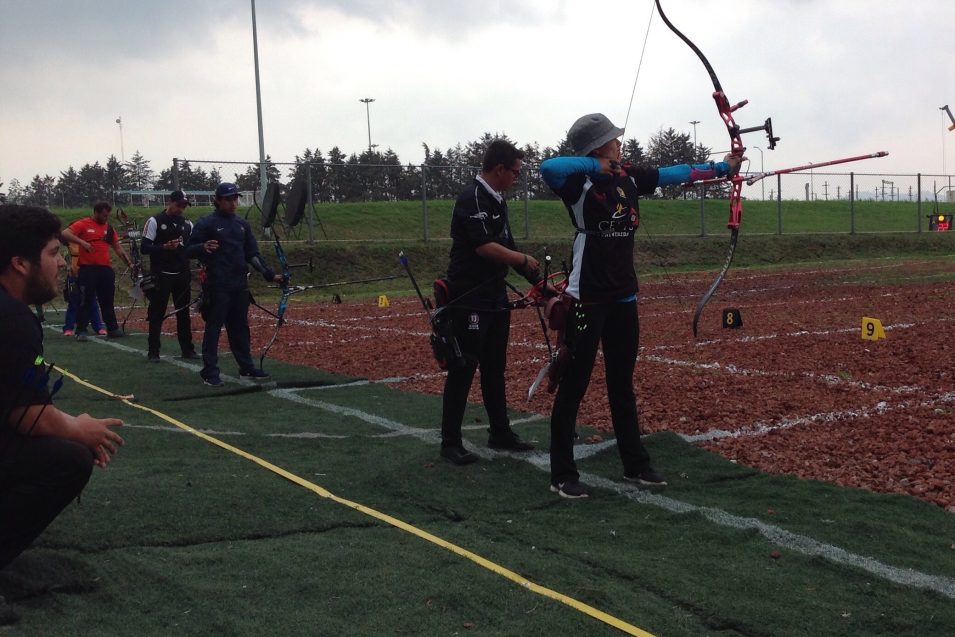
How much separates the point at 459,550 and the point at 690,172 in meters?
2.76

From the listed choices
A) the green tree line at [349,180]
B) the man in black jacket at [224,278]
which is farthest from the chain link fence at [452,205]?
the man in black jacket at [224,278]

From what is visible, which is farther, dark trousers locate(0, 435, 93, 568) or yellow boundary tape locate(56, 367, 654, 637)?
yellow boundary tape locate(56, 367, 654, 637)

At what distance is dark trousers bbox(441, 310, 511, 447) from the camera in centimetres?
617

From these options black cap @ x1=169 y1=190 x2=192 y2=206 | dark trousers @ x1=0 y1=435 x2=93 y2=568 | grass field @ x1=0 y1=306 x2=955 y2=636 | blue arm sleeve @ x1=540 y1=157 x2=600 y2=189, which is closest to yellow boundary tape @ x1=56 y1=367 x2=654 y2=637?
grass field @ x1=0 y1=306 x2=955 y2=636

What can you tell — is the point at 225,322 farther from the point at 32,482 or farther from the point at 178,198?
the point at 32,482

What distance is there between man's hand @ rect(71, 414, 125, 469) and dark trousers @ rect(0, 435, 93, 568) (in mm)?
40

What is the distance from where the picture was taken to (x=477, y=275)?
6.19 metres

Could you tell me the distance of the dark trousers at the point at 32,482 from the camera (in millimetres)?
3564

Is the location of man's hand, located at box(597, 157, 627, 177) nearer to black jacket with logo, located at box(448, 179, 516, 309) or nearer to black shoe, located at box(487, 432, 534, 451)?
black jacket with logo, located at box(448, 179, 516, 309)

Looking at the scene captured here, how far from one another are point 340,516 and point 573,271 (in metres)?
1.82

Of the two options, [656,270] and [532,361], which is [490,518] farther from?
[656,270]

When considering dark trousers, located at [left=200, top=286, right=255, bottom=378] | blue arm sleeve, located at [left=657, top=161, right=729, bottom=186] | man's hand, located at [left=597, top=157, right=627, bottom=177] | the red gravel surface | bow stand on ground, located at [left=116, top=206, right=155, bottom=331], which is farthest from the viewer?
bow stand on ground, located at [left=116, top=206, right=155, bottom=331]

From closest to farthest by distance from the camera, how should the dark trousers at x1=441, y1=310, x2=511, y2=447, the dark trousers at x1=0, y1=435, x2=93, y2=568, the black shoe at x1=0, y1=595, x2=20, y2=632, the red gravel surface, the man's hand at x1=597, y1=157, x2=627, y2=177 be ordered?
the black shoe at x1=0, y1=595, x2=20, y2=632
the dark trousers at x1=0, y1=435, x2=93, y2=568
the man's hand at x1=597, y1=157, x2=627, y2=177
the red gravel surface
the dark trousers at x1=441, y1=310, x2=511, y2=447

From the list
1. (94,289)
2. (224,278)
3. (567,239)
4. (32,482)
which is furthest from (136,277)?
(567,239)
